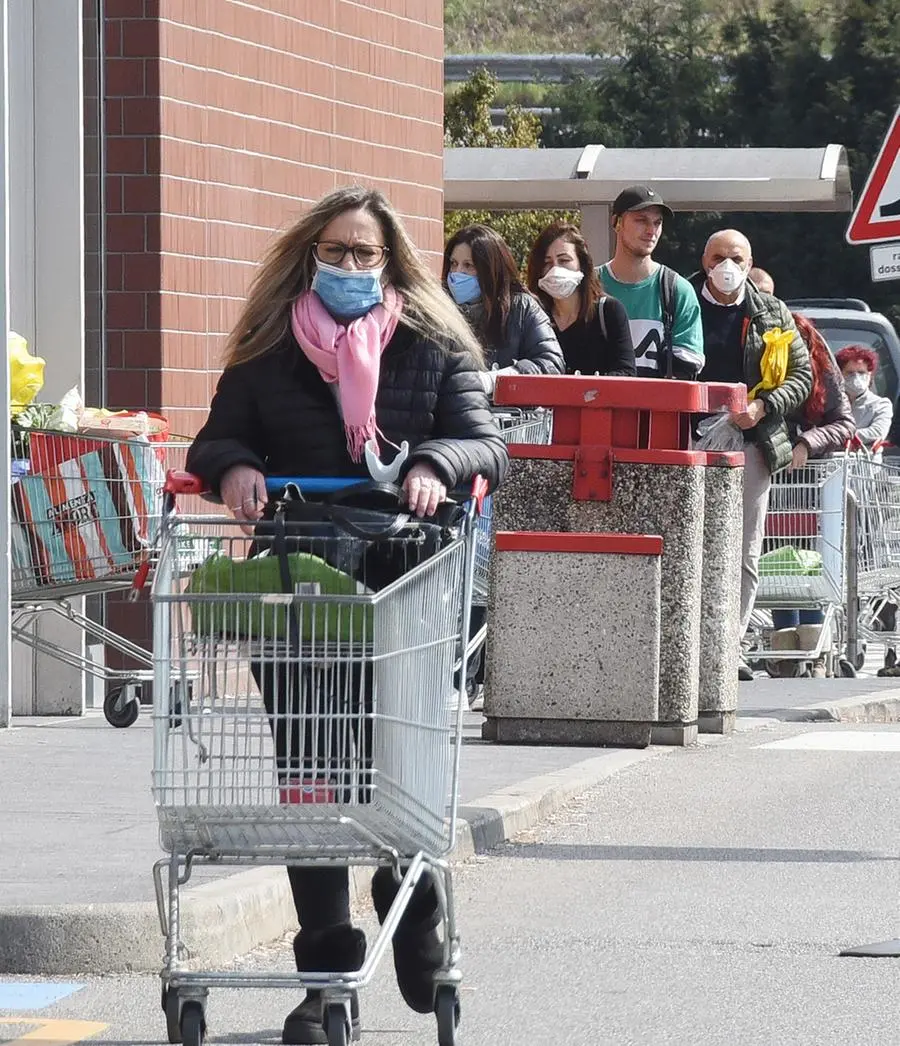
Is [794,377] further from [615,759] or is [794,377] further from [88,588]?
[88,588]

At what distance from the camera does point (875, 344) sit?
2436cm

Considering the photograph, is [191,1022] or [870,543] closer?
[191,1022]

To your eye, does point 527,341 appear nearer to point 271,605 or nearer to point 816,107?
point 271,605

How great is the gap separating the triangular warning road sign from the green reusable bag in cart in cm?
577

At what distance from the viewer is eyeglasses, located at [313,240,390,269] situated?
18.5 ft

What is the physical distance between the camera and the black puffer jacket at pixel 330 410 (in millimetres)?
5660

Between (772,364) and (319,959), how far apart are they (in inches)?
302

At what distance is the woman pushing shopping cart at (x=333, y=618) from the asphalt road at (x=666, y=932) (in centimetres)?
41

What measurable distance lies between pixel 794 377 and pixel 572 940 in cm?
656

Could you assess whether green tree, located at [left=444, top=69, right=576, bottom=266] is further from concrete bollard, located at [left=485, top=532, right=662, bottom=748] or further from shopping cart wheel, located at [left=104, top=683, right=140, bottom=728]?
concrete bollard, located at [left=485, top=532, right=662, bottom=748]

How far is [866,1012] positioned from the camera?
19.2 feet

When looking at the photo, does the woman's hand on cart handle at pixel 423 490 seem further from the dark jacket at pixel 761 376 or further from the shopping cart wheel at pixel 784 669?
the shopping cart wheel at pixel 784 669

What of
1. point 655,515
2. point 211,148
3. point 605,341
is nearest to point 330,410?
point 655,515

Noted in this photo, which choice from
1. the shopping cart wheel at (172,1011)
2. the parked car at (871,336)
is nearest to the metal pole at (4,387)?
the shopping cart wheel at (172,1011)
